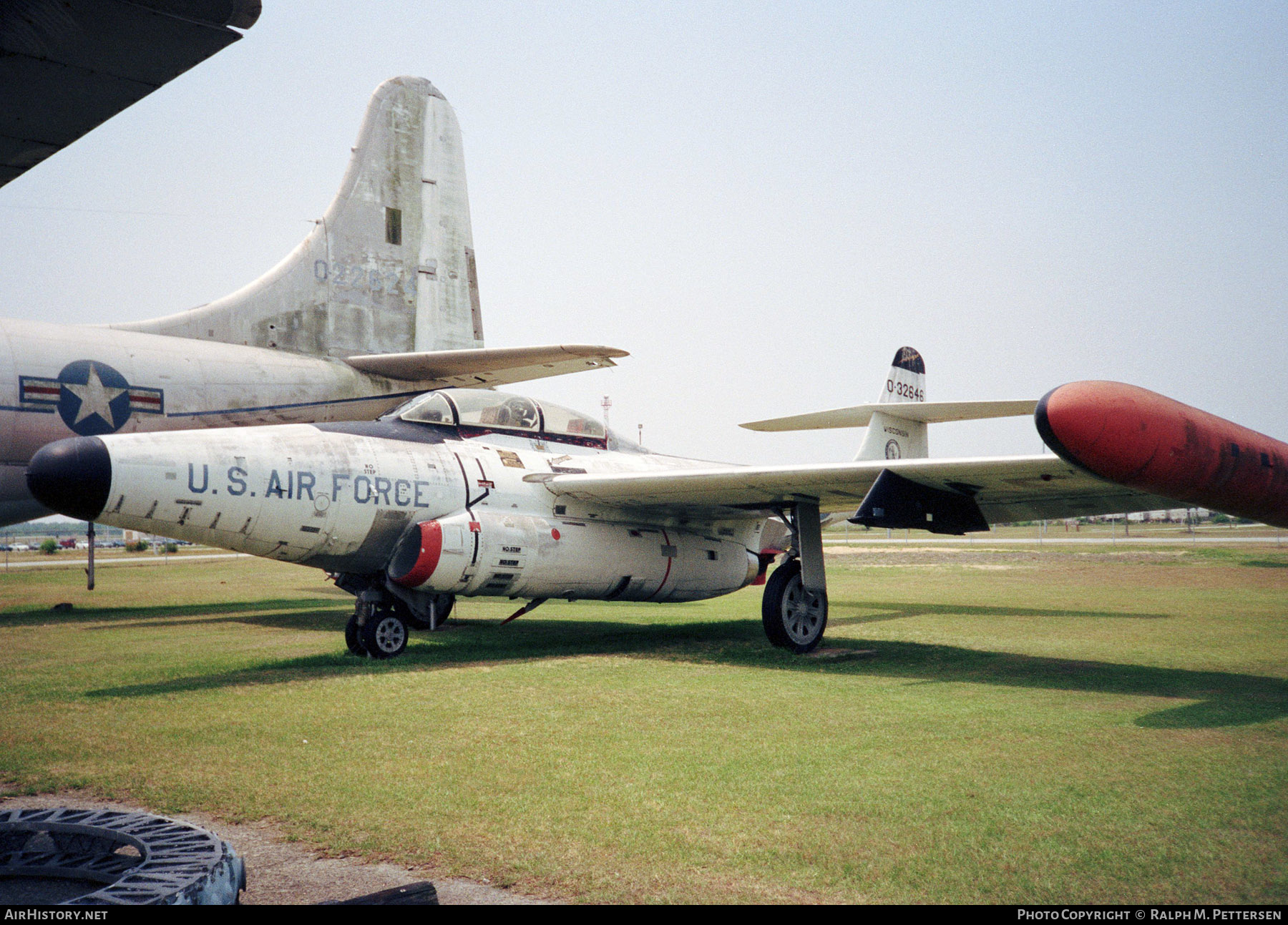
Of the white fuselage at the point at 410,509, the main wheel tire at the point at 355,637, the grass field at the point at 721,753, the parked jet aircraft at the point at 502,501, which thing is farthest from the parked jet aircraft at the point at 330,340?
the main wheel tire at the point at 355,637

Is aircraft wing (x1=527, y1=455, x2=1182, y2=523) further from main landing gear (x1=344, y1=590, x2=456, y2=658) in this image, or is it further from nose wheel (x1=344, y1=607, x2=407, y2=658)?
nose wheel (x1=344, y1=607, x2=407, y2=658)

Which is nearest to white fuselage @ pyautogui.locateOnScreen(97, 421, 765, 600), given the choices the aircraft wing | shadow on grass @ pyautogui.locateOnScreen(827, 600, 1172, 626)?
the aircraft wing

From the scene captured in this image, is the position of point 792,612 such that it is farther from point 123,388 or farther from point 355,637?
point 123,388

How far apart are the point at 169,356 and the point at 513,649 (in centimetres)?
702

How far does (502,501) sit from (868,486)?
13.0 ft

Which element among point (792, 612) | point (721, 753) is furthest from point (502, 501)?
point (721, 753)

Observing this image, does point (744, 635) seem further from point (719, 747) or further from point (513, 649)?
point (719, 747)

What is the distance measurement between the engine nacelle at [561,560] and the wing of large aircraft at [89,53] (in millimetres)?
6399

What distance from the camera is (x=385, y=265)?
17.0m

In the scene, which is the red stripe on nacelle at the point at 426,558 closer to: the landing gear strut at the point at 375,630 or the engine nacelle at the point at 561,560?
the engine nacelle at the point at 561,560

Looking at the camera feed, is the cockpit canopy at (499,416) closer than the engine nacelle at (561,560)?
No

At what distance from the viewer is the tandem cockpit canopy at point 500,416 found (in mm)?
9570

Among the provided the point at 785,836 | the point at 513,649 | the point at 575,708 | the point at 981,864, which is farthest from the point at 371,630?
the point at 981,864

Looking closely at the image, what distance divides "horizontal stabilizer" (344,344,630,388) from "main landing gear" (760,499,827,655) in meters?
3.25
